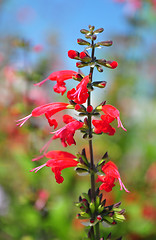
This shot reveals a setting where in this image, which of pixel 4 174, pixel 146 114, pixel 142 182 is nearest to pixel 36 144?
pixel 4 174

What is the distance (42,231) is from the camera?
206cm

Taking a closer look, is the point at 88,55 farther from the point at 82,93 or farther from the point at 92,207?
the point at 92,207

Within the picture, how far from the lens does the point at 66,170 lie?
8.78 feet

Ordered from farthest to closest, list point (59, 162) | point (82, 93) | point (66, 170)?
1. point (66, 170)
2. point (59, 162)
3. point (82, 93)

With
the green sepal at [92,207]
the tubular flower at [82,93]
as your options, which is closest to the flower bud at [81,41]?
the tubular flower at [82,93]

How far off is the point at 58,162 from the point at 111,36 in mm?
2897

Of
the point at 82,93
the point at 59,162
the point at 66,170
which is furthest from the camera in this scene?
the point at 66,170

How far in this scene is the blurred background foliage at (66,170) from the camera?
6.88 ft

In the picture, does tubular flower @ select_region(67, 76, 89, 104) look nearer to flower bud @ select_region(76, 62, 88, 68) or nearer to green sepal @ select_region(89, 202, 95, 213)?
→ flower bud @ select_region(76, 62, 88, 68)

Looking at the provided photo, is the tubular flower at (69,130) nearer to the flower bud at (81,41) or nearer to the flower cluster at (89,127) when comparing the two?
the flower cluster at (89,127)

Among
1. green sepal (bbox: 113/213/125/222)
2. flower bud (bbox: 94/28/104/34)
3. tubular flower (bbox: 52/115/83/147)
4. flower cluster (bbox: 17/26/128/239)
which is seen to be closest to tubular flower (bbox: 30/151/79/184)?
flower cluster (bbox: 17/26/128/239)

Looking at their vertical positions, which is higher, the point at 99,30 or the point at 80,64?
the point at 99,30

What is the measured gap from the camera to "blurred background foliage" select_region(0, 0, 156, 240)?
2098 millimetres

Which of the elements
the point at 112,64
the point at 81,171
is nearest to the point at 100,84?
the point at 112,64
